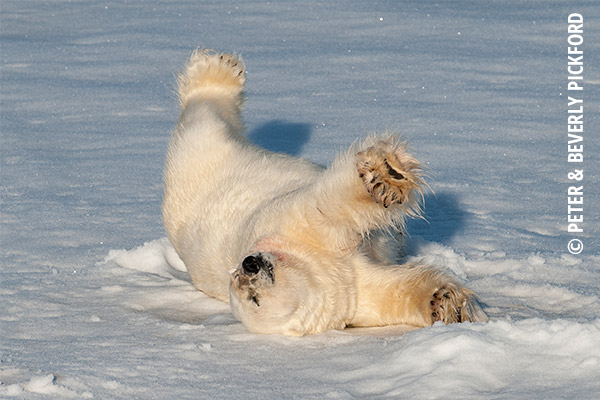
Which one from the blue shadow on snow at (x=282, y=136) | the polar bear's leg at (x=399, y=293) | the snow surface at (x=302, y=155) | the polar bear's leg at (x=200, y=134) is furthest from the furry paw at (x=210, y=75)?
the polar bear's leg at (x=399, y=293)

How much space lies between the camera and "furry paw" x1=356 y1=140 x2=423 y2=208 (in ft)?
11.6

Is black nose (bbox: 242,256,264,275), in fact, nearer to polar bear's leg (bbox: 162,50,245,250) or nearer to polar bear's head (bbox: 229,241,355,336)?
polar bear's head (bbox: 229,241,355,336)

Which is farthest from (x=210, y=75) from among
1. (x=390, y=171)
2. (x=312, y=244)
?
(x=390, y=171)

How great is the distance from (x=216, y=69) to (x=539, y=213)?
7.17ft

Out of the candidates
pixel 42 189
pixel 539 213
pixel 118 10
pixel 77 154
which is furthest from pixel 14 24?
pixel 539 213

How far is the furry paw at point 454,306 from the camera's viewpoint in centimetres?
383

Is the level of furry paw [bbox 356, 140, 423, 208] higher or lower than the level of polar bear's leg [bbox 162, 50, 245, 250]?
higher

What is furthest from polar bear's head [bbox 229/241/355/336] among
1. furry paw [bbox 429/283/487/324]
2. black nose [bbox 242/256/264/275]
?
furry paw [bbox 429/283/487/324]

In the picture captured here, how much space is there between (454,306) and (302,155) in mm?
3103

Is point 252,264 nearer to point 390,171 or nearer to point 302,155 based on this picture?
point 390,171

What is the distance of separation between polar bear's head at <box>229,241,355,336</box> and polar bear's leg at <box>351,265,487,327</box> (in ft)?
0.41

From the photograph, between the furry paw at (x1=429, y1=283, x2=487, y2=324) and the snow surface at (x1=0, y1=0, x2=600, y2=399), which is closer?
the snow surface at (x1=0, y1=0, x2=600, y2=399)

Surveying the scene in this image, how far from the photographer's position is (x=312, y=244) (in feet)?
12.8

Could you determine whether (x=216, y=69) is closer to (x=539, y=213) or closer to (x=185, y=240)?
(x=185, y=240)
